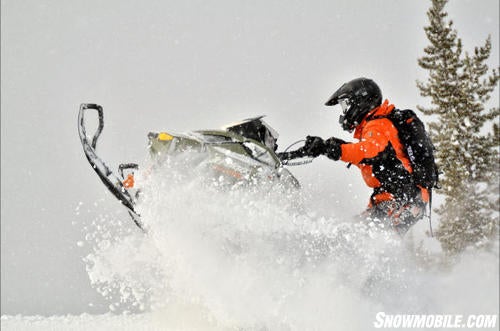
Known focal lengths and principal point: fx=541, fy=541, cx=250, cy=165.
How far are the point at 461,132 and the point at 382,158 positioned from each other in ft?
30.0

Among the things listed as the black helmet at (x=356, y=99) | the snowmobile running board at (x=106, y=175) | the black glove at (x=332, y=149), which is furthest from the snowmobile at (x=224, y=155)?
the black helmet at (x=356, y=99)

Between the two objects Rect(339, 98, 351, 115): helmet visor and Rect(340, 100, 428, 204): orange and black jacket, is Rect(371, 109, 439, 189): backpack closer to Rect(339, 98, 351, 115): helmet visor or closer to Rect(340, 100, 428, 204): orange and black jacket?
Rect(340, 100, 428, 204): orange and black jacket

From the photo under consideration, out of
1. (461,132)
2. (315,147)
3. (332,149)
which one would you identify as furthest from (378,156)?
Answer: (461,132)

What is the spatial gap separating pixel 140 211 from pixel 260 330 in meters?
1.51

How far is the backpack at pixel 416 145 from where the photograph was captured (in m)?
4.95

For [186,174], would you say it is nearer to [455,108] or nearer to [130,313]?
[130,313]

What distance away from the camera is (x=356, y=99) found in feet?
17.0

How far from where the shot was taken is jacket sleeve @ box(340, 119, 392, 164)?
4793 millimetres

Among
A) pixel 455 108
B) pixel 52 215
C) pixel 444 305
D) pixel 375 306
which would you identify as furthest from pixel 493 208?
pixel 52 215

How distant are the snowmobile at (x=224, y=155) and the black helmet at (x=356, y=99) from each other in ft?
2.80

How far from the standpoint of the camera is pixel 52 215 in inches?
2822

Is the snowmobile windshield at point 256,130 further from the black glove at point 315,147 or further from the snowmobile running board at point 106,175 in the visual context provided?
the snowmobile running board at point 106,175

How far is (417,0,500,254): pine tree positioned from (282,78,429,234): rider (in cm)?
806

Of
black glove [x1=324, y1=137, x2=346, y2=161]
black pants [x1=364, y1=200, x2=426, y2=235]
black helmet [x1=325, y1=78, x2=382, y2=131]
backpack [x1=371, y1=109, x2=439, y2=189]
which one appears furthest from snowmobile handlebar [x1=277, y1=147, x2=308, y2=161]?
black pants [x1=364, y1=200, x2=426, y2=235]
